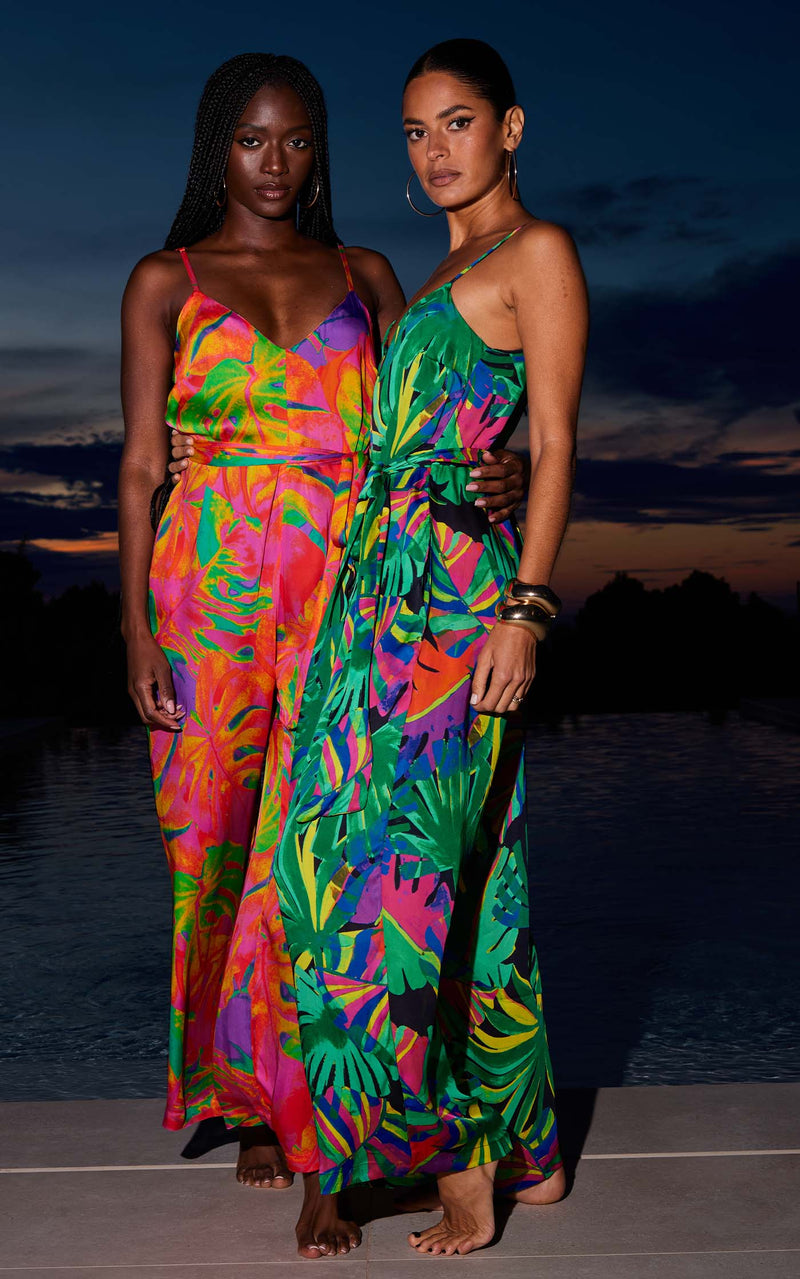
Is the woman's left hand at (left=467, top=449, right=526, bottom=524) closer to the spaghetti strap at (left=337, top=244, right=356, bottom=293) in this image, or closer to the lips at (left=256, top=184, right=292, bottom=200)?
the spaghetti strap at (left=337, top=244, right=356, bottom=293)

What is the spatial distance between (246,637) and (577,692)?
16494mm

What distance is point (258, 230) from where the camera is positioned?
271 centimetres

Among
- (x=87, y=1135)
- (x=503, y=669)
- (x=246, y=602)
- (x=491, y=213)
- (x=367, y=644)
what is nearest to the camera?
(x=503, y=669)

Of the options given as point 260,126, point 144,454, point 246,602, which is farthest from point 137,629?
point 260,126

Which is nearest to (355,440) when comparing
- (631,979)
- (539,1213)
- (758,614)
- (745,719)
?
(539,1213)

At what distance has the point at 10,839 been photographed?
7977 mm

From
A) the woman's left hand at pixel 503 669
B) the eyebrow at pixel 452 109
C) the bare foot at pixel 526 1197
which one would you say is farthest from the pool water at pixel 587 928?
the eyebrow at pixel 452 109

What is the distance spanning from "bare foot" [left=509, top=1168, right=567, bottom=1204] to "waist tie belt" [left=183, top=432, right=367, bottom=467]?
1.21 metres

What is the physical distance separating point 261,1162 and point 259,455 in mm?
1182

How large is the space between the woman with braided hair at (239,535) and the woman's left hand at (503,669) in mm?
494

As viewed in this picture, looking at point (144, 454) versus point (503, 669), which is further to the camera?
point (144, 454)

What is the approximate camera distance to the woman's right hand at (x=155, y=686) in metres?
2.61

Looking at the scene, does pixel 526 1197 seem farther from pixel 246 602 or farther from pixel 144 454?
pixel 144 454

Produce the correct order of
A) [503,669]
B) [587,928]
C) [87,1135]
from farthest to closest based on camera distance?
[587,928] → [87,1135] → [503,669]
